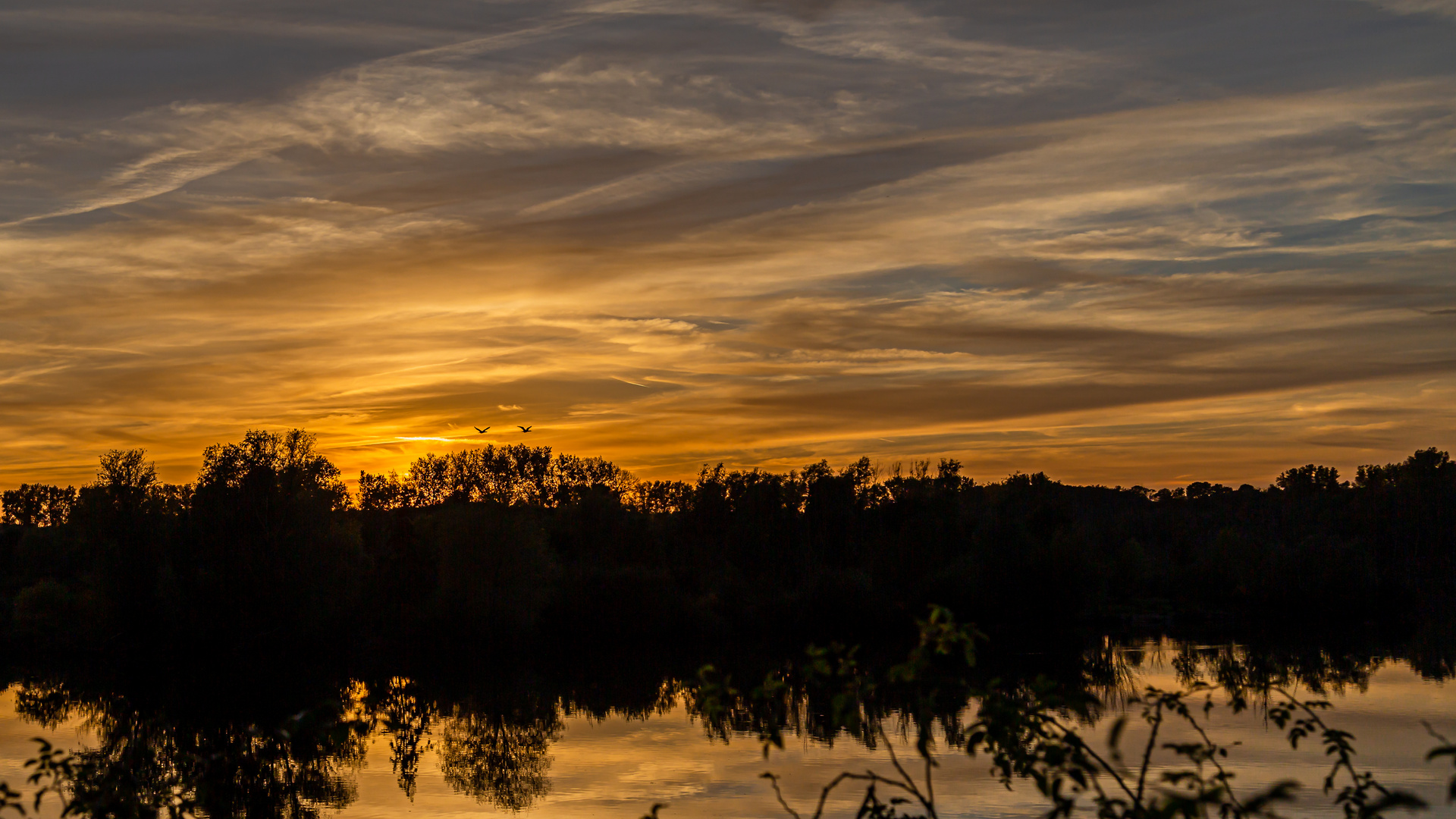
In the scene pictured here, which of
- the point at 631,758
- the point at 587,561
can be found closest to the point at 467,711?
the point at 631,758

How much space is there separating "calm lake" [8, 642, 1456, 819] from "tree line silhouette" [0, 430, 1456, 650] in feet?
45.0

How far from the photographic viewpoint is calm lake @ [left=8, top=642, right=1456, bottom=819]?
2341cm

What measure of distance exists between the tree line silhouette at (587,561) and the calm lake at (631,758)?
13721 mm

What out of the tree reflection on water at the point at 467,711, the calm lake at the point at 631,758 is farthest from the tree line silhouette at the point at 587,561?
the calm lake at the point at 631,758

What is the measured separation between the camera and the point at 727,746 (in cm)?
3056

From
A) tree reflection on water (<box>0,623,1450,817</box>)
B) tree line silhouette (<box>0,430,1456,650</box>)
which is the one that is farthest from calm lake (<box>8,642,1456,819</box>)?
tree line silhouette (<box>0,430,1456,650</box>)

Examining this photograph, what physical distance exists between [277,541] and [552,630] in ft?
45.9

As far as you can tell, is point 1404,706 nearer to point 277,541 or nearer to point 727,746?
point 727,746

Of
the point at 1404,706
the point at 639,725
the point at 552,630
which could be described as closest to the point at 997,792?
the point at 639,725

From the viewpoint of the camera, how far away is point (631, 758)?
29.4 meters

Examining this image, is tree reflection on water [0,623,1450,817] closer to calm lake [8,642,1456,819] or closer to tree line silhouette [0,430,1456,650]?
calm lake [8,642,1456,819]

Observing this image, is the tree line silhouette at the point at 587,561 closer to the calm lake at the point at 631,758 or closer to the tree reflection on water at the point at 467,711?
the tree reflection on water at the point at 467,711

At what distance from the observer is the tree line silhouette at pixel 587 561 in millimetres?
54656

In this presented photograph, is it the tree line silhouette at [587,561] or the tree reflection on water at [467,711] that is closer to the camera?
the tree reflection on water at [467,711]
